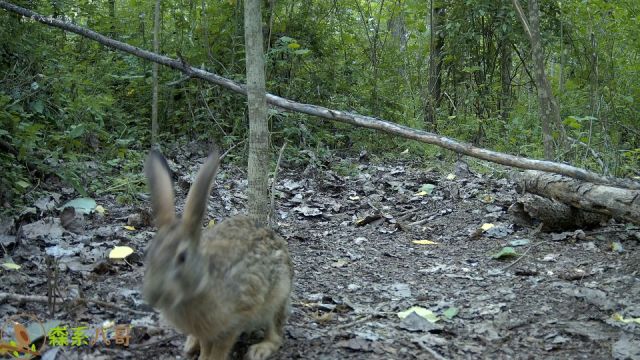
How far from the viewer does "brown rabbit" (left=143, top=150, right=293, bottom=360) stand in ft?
10.0

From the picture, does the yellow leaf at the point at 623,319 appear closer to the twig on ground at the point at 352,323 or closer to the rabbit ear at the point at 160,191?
the twig on ground at the point at 352,323

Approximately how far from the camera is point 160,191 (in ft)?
11.2

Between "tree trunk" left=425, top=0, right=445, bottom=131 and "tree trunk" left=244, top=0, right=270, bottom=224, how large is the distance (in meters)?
7.46

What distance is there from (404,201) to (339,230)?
1509 mm

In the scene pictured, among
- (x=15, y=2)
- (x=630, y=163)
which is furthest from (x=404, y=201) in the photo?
(x=15, y=2)

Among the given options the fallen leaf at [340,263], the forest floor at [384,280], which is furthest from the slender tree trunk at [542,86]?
the fallen leaf at [340,263]

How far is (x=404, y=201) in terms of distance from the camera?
834 centimetres

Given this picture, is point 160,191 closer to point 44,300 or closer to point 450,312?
point 44,300

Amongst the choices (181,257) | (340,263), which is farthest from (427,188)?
(181,257)

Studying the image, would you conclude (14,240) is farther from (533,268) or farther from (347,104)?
(347,104)

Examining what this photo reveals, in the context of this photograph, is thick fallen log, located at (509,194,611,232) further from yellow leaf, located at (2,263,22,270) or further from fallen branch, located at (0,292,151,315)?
yellow leaf, located at (2,263,22,270)

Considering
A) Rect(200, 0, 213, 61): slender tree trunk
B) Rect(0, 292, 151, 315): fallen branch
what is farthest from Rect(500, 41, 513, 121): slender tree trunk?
Rect(0, 292, 151, 315): fallen branch

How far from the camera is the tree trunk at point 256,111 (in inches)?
217

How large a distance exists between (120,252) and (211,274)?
210 cm
